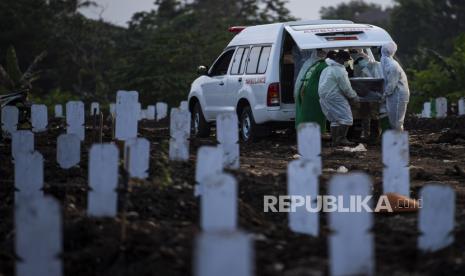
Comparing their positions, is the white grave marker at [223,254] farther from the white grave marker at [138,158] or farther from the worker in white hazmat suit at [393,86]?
the worker in white hazmat suit at [393,86]

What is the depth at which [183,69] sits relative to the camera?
42.1m

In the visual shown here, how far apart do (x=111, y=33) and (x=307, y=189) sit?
50.2 metres

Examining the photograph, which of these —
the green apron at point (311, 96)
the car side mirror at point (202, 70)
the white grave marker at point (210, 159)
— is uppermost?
the car side mirror at point (202, 70)

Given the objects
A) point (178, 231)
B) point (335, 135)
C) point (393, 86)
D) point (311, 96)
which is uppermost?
point (393, 86)

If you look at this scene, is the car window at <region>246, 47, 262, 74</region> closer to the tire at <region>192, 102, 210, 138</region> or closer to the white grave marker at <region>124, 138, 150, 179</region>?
the tire at <region>192, 102, 210, 138</region>

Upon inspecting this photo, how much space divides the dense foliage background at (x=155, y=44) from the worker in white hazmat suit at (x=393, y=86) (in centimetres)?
1385

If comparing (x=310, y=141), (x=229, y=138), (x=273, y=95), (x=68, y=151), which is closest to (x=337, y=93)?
(x=273, y=95)

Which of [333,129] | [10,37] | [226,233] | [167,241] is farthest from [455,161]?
[10,37]

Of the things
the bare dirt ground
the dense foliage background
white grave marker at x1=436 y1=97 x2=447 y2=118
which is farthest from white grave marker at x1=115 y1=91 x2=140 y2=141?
the dense foliage background

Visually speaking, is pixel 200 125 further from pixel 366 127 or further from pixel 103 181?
pixel 103 181

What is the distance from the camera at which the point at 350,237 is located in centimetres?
579

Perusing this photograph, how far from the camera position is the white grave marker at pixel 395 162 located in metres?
8.92

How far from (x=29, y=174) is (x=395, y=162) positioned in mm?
2925

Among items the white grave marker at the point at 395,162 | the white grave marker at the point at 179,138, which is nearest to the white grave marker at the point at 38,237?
the white grave marker at the point at 395,162
